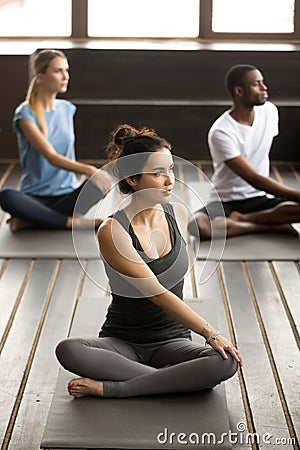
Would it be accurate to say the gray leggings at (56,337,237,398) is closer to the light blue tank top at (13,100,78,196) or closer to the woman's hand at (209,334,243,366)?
the woman's hand at (209,334,243,366)

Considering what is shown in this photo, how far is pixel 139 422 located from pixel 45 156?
2.00 metres

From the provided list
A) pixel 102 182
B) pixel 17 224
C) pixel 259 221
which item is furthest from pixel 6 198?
pixel 259 221

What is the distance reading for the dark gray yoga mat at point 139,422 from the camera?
2346 millimetres

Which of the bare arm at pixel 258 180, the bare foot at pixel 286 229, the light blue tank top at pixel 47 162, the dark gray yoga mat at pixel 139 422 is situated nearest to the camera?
the dark gray yoga mat at pixel 139 422

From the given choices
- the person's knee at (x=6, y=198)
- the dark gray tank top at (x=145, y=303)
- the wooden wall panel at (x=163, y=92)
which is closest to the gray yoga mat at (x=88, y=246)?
the person's knee at (x=6, y=198)

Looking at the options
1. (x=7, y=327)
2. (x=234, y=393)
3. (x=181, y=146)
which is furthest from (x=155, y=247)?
(x=181, y=146)

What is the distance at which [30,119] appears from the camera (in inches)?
166

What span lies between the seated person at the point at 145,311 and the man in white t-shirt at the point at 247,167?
1354mm

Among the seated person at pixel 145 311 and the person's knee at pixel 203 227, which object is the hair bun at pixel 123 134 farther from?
the person's knee at pixel 203 227

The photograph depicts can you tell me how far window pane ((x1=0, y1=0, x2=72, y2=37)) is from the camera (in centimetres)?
595

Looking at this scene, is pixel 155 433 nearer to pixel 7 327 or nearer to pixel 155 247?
pixel 155 247

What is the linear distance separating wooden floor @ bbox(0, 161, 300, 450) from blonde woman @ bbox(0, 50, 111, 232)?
1.47ft

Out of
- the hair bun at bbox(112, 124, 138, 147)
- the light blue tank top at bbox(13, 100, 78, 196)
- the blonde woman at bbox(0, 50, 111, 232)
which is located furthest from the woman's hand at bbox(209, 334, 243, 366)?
the light blue tank top at bbox(13, 100, 78, 196)

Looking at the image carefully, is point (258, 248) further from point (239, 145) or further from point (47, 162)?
point (47, 162)
